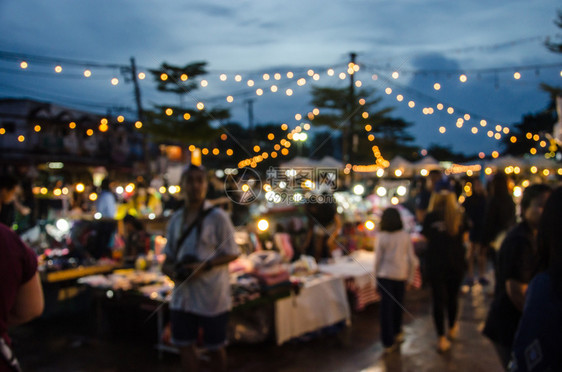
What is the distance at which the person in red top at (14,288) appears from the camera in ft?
5.40

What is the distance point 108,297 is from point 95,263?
3.86 feet

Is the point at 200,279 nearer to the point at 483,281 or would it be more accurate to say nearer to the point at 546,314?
the point at 546,314

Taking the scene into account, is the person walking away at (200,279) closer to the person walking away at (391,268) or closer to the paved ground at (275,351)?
the paved ground at (275,351)

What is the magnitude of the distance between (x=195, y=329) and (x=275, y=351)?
5.94 ft

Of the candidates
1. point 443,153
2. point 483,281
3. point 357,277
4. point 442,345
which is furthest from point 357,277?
point 443,153

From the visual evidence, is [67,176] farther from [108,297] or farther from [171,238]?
[171,238]

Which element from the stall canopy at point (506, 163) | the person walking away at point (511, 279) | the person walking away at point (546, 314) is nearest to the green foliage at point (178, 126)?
the stall canopy at point (506, 163)

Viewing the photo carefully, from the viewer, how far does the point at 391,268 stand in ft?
15.6

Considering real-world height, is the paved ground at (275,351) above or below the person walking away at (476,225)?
below

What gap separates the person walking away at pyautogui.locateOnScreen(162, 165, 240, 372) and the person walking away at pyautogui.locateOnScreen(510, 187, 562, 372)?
82.4 inches

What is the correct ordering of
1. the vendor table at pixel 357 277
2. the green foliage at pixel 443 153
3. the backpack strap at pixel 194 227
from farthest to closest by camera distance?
the green foliage at pixel 443 153
the vendor table at pixel 357 277
the backpack strap at pixel 194 227

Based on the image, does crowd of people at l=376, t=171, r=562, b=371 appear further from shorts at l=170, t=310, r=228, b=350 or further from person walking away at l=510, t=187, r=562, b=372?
shorts at l=170, t=310, r=228, b=350

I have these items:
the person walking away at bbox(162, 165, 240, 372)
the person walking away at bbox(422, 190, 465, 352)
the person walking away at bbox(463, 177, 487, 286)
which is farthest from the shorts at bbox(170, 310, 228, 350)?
the person walking away at bbox(463, 177, 487, 286)

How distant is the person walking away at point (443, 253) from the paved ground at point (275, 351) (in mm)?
327
